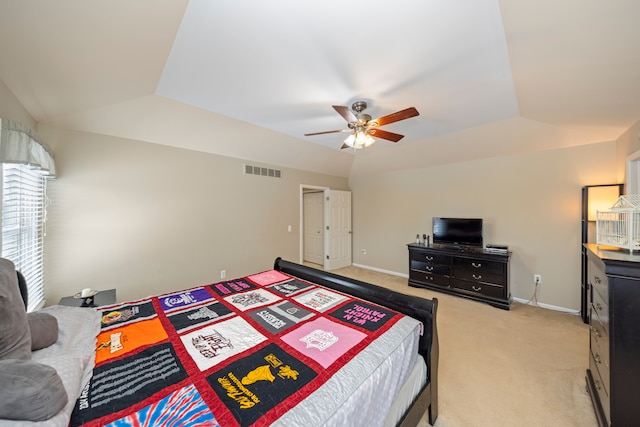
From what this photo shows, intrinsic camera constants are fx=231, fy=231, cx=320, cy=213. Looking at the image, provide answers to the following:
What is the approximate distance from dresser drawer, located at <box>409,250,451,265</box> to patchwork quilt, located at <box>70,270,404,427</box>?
103 inches

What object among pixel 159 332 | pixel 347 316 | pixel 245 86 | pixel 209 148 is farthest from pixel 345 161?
pixel 159 332

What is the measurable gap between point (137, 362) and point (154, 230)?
2.49 meters

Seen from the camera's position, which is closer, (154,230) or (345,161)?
(154,230)

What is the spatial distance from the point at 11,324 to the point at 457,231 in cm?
478

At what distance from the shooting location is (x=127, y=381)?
102 centimetres

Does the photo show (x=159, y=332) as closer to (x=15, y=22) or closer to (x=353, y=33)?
(x=15, y=22)

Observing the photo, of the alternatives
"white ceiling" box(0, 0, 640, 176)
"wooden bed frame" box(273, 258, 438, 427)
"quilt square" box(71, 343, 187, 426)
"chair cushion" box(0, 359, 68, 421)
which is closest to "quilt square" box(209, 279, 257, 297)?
"quilt square" box(71, 343, 187, 426)

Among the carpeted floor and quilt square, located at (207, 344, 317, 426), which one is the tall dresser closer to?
the carpeted floor

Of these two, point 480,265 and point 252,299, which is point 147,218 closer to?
point 252,299

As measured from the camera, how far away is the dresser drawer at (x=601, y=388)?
1401mm

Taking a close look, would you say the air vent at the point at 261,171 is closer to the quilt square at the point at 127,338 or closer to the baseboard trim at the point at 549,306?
the quilt square at the point at 127,338

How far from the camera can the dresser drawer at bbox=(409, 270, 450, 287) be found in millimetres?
3884

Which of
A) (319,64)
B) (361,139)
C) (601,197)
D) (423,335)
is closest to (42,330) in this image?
(423,335)

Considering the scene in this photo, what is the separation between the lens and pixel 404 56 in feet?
5.90
